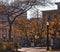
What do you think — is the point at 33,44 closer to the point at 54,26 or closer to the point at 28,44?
the point at 28,44

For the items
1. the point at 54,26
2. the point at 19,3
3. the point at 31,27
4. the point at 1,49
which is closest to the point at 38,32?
the point at 31,27

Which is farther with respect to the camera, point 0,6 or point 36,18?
point 36,18

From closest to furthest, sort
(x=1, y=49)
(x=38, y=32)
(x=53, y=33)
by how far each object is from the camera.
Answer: (x=1, y=49) < (x=53, y=33) < (x=38, y=32)

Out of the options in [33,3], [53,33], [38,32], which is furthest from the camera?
[38,32]

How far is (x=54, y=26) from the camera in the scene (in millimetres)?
57062

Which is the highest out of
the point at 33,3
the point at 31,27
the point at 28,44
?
the point at 33,3

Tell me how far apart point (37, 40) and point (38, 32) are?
4363 mm

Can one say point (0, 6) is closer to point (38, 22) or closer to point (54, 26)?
point (54, 26)

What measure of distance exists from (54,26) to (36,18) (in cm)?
972

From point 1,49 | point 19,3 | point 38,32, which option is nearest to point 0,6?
point 19,3

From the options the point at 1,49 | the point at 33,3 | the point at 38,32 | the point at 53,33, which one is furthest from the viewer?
the point at 38,32

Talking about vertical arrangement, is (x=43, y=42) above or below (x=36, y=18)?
below

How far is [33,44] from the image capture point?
6450 cm

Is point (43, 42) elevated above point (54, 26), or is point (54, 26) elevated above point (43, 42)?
point (54, 26)
